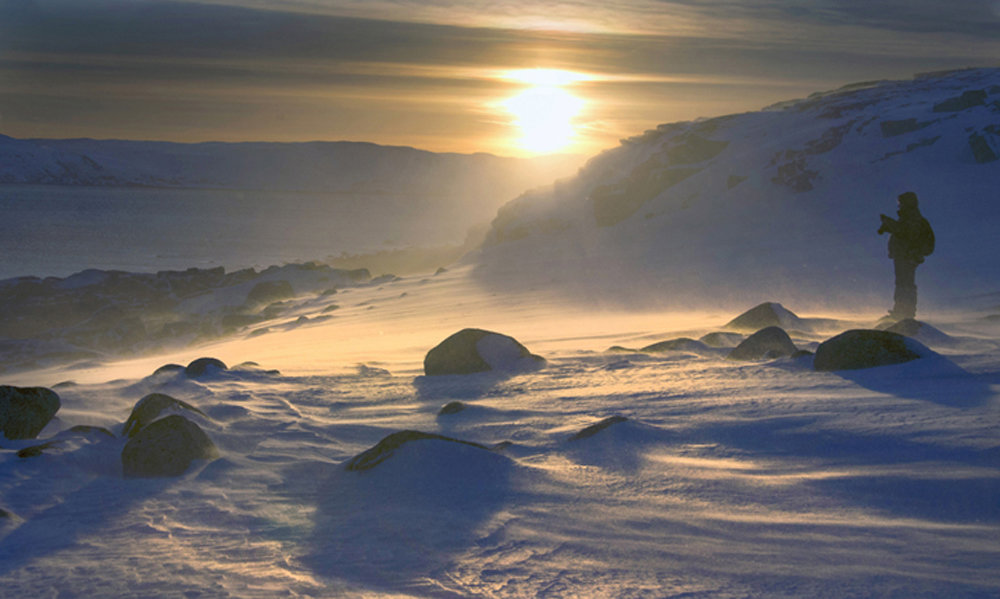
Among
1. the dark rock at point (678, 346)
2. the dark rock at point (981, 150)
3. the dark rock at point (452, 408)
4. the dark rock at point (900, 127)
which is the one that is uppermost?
the dark rock at point (900, 127)

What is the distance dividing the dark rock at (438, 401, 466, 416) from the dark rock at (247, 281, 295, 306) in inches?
761

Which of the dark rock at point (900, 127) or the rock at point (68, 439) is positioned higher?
the dark rock at point (900, 127)

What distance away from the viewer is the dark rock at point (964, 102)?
77.0 feet

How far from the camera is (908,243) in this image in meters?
8.94

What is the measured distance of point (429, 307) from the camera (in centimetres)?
1733

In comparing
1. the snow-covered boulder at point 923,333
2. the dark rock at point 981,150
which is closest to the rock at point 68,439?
the snow-covered boulder at point 923,333

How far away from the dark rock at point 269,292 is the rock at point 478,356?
58.0ft

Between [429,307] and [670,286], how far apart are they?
19.0ft

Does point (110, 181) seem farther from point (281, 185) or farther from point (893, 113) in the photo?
point (893, 113)

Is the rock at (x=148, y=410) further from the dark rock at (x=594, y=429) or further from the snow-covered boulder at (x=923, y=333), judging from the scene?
the snow-covered boulder at (x=923, y=333)

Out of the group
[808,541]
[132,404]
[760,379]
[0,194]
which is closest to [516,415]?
[760,379]

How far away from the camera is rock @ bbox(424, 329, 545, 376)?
7414 mm

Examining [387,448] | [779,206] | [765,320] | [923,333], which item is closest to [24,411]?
[387,448]

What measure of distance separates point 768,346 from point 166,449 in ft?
17.3
